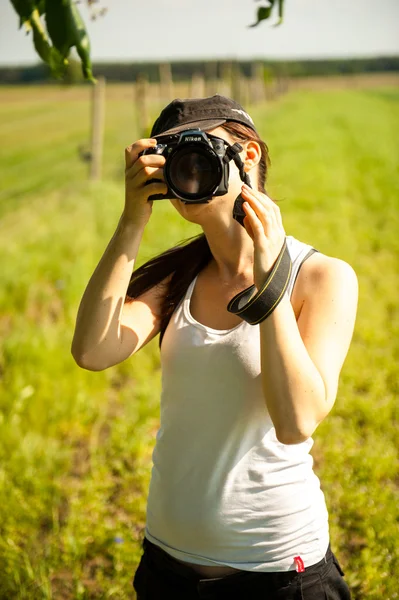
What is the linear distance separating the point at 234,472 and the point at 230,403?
15cm

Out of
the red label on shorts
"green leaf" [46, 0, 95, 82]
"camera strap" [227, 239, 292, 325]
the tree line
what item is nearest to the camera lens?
"camera strap" [227, 239, 292, 325]

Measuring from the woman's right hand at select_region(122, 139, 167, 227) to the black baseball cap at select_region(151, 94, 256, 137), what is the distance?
69 millimetres

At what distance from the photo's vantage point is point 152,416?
12.2 feet

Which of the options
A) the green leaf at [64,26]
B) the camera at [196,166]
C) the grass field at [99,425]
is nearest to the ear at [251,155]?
the camera at [196,166]

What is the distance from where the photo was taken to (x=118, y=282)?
4.94 feet

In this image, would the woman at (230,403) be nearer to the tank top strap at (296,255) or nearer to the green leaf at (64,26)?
the tank top strap at (296,255)

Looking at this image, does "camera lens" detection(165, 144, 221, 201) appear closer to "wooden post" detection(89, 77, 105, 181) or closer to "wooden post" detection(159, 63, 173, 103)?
"wooden post" detection(89, 77, 105, 181)

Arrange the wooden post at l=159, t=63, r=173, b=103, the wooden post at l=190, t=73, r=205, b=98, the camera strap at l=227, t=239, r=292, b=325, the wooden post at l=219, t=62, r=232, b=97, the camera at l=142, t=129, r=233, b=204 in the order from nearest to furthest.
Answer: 1. the camera strap at l=227, t=239, r=292, b=325
2. the camera at l=142, t=129, r=233, b=204
3. the wooden post at l=159, t=63, r=173, b=103
4. the wooden post at l=190, t=73, r=205, b=98
5. the wooden post at l=219, t=62, r=232, b=97

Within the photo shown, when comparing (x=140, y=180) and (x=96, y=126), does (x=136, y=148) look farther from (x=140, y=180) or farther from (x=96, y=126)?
(x=96, y=126)

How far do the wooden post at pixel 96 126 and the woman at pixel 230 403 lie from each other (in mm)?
7411

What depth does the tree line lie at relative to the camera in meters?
10.1

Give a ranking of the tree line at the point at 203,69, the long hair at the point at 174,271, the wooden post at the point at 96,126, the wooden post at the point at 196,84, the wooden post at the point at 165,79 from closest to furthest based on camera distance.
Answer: the long hair at the point at 174,271
the wooden post at the point at 96,126
the tree line at the point at 203,69
the wooden post at the point at 165,79
the wooden post at the point at 196,84

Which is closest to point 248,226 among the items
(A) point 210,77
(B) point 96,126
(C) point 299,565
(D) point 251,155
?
(D) point 251,155

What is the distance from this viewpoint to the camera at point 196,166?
1388 millimetres
